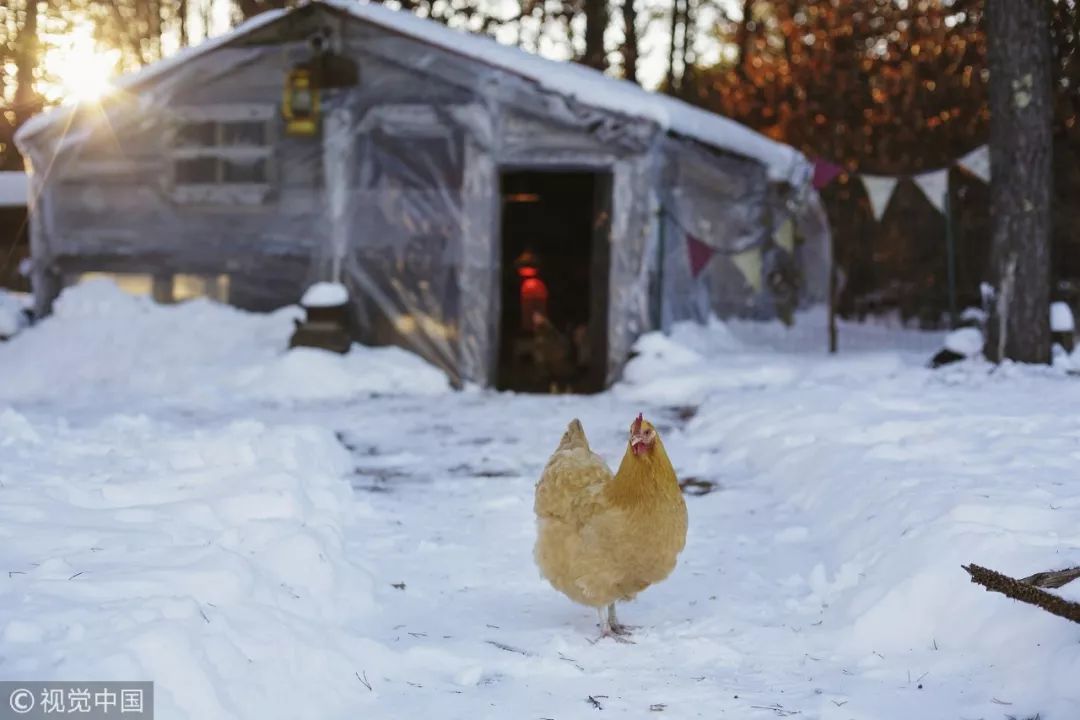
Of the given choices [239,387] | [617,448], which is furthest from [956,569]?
[239,387]

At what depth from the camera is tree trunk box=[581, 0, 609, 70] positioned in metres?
25.0

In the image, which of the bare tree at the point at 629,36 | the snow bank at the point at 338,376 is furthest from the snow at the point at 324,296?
the bare tree at the point at 629,36

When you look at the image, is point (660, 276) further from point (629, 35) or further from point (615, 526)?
point (629, 35)

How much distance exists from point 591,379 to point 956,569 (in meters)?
9.97

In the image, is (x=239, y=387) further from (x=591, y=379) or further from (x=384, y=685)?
(x=384, y=685)

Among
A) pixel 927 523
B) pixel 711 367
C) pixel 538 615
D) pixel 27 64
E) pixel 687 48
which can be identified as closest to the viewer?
pixel 538 615

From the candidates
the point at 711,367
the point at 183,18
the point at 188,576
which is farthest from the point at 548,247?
the point at 183,18

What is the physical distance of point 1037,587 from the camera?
12.9ft

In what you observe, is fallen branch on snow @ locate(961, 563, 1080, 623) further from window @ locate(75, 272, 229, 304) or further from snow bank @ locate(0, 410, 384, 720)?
window @ locate(75, 272, 229, 304)

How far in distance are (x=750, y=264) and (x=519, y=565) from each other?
10585 millimetres

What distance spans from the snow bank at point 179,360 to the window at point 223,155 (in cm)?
150

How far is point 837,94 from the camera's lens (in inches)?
1044

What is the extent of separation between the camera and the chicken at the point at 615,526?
4.79 m

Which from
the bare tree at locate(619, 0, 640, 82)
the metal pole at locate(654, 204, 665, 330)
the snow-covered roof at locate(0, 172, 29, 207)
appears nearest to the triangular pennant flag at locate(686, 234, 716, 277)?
the metal pole at locate(654, 204, 665, 330)
